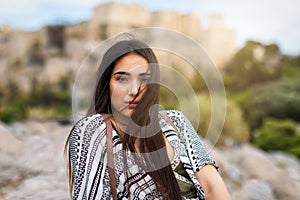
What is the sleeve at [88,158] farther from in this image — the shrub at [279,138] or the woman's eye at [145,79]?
the shrub at [279,138]

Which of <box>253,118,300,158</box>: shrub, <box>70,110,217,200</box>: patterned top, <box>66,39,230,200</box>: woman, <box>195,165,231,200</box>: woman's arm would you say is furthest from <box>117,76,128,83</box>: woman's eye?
<box>253,118,300,158</box>: shrub

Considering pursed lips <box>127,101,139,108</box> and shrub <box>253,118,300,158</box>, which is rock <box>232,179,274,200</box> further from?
shrub <box>253,118,300,158</box>

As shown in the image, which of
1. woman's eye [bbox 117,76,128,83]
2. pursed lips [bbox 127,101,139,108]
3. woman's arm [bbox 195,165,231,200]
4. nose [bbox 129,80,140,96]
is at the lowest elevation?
woman's arm [bbox 195,165,231,200]

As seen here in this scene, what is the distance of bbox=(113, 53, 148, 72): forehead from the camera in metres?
1.35

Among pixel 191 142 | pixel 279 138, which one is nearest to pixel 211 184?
pixel 191 142

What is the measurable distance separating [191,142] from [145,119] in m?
0.18

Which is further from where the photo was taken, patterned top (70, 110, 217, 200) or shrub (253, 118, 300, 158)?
shrub (253, 118, 300, 158)

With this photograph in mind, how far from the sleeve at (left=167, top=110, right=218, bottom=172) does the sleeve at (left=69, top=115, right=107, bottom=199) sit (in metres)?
0.25

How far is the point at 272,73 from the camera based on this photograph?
15.0m

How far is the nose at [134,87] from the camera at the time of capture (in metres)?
1.33

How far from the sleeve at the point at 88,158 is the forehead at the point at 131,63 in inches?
6.3

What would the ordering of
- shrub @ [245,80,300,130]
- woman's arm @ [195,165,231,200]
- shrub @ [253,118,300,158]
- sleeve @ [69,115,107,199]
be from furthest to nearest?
shrub @ [245,80,300,130], shrub @ [253,118,300,158], woman's arm @ [195,165,231,200], sleeve @ [69,115,107,199]

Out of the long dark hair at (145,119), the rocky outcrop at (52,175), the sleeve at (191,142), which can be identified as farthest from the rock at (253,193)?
the long dark hair at (145,119)

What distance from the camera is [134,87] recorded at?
1.34 m
